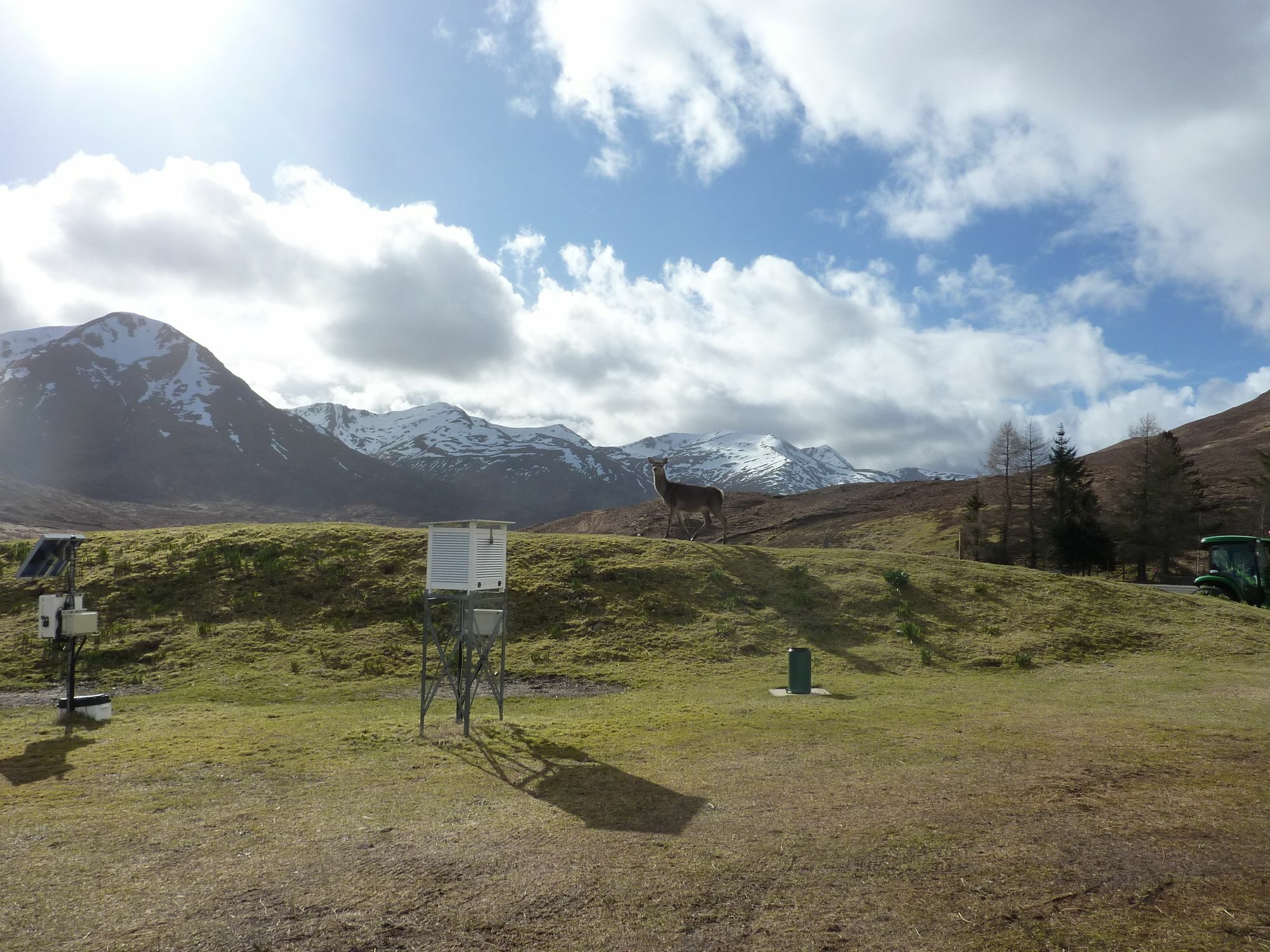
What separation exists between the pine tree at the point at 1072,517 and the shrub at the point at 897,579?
39.2 metres

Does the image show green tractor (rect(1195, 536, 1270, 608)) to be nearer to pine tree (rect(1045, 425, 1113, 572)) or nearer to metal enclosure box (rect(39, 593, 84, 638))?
pine tree (rect(1045, 425, 1113, 572))

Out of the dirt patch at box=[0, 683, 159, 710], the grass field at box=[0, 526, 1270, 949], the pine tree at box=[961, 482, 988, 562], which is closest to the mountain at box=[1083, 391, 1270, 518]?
the pine tree at box=[961, 482, 988, 562]

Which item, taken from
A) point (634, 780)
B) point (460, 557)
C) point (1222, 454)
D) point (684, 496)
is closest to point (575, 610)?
point (684, 496)

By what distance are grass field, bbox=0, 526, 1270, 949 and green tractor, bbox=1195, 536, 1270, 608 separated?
30.1ft

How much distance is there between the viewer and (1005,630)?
25812 mm

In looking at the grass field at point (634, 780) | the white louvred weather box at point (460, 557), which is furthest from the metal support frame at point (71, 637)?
the white louvred weather box at point (460, 557)

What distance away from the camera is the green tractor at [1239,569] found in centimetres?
3303

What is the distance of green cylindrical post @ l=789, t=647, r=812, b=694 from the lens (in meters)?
19.5

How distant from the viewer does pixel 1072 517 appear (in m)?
61.6

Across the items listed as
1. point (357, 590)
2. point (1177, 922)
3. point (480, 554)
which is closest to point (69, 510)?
point (357, 590)

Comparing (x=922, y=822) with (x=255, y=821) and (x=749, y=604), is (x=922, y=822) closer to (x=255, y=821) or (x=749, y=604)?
(x=255, y=821)

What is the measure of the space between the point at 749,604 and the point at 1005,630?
887cm

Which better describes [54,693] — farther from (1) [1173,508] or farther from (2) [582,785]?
(1) [1173,508]

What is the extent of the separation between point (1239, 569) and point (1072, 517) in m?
29.2
